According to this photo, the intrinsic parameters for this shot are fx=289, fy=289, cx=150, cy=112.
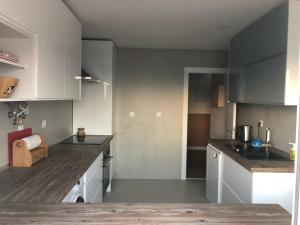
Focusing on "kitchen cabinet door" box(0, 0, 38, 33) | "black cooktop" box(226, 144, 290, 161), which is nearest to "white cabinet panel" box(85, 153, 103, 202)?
"kitchen cabinet door" box(0, 0, 38, 33)

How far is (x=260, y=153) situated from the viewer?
3.00m

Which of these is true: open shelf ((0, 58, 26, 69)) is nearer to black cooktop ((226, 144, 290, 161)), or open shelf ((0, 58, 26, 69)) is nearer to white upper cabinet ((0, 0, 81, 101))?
white upper cabinet ((0, 0, 81, 101))

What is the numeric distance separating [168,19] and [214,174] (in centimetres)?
198

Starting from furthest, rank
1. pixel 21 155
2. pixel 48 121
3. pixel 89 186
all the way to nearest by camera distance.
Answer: pixel 48 121
pixel 89 186
pixel 21 155

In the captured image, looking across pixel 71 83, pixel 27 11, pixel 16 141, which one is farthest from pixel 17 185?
pixel 71 83

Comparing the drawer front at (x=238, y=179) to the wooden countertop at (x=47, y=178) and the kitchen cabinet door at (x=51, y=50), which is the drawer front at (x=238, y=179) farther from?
the kitchen cabinet door at (x=51, y=50)

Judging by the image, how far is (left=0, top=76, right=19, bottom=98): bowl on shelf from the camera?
175 cm

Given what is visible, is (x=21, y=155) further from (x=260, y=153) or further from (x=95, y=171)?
(x=260, y=153)

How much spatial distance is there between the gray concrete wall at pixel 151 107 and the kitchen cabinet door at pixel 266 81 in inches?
75.8

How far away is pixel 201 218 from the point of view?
1360 mm

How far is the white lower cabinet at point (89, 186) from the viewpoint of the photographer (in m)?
2.08

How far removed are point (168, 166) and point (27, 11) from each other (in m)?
4.03

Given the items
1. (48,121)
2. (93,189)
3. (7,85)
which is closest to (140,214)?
(7,85)

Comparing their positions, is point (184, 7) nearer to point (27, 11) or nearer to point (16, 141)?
point (27, 11)
